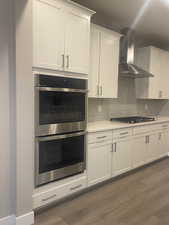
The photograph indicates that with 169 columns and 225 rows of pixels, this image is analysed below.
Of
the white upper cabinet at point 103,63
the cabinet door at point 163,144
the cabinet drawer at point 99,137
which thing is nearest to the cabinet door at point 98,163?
the cabinet drawer at point 99,137

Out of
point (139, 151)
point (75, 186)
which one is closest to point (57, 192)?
point (75, 186)

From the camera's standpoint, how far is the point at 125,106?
13.3 ft

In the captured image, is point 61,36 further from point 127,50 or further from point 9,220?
point 9,220

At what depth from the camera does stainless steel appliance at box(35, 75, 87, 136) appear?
2.00m

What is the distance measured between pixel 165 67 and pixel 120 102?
1.50 metres

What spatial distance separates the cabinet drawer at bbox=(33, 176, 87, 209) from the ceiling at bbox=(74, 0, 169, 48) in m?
2.57

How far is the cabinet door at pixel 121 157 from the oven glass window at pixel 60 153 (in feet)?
2.39

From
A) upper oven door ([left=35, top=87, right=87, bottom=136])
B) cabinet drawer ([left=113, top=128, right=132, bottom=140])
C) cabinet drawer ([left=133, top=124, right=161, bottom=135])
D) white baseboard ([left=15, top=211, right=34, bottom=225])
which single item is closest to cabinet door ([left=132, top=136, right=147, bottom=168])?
cabinet drawer ([left=133, top=124, right=161, bottom=135])

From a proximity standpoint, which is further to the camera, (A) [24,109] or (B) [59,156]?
(B) [59,156]

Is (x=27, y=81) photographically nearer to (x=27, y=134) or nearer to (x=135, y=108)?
(x=27, y=134)

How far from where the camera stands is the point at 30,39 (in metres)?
1.84

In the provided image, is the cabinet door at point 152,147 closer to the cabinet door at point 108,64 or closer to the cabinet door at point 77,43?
the cabinet door at point 108,64

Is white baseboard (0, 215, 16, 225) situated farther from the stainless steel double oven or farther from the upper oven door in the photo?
the upper oven door

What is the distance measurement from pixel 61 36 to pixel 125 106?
240 centimetres
